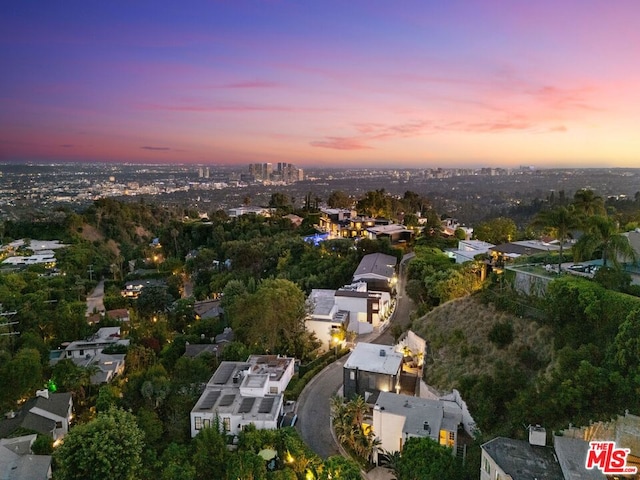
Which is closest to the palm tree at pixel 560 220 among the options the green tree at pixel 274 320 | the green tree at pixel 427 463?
the green tree at pixel 427 463

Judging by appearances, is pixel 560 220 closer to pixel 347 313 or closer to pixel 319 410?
pixel 347 313

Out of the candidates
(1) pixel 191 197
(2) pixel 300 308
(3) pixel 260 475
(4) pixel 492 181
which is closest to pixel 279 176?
(1) pixel 191 197

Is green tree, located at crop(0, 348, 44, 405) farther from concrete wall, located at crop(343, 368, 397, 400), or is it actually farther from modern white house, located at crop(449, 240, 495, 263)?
modern white house, located at crop(449, 240, 495, 263)

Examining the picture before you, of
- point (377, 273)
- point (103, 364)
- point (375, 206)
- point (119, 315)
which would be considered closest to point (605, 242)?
point (377, 273)

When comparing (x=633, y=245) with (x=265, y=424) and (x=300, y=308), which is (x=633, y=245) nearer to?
(x=300, y=308)

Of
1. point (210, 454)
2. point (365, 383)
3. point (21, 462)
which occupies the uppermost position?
point (365, 383)

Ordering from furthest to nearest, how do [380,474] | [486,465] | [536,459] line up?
1. [380,474]
2. [486,465]
3. [536,459]

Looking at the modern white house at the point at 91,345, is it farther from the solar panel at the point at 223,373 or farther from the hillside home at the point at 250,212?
the hillside home at the point at 250,212

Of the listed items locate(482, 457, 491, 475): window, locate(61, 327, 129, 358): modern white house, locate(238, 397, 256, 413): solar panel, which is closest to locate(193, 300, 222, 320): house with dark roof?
locate(61, 327, 129, 358): modern white house
